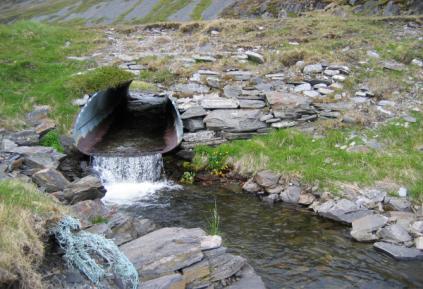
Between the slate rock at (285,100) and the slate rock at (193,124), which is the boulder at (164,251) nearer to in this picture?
the slate rock at (193,124)

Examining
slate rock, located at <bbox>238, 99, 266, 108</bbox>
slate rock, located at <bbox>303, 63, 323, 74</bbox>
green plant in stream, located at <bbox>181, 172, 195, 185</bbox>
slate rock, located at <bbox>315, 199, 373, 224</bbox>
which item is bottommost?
green plant in stream, located at <bbox>181, 172, 195, 185</bbox>

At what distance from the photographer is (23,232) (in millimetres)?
6918

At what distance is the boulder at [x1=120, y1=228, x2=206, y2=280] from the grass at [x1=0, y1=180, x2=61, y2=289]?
1604 millimetres

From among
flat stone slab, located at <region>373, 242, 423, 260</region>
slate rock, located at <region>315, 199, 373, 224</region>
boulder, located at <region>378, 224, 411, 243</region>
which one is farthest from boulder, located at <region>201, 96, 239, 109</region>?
flat stone slab, located at <region>373, 242, 423, 260</region>

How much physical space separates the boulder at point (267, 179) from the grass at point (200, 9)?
5422 centimetres

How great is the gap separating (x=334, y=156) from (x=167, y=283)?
31.1 ft

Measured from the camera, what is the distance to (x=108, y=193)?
15367mm

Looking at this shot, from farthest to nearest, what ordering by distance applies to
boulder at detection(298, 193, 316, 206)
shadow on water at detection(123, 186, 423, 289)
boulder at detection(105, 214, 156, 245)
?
boulder at detection(298, 193, 316, 206)
shadow on water at detection(123, 186, 423, 289)
boulder at detection(105, 214, 156, 245)

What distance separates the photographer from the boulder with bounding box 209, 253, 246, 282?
8.45 m

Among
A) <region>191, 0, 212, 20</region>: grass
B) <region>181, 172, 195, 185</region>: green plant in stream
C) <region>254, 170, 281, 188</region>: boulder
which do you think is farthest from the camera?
<region>191, 0, 212, 20</region>: grass

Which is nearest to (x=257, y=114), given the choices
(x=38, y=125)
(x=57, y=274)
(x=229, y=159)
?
(x=229, y=159)

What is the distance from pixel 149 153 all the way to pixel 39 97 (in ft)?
19.5

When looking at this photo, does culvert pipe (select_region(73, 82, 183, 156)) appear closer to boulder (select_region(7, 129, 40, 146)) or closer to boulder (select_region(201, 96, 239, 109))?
boulder (select_region(201, 96, 239, 109))

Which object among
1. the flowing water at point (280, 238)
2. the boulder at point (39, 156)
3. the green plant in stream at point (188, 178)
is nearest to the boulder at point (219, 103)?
the green plant in stream at point (188, 178)
